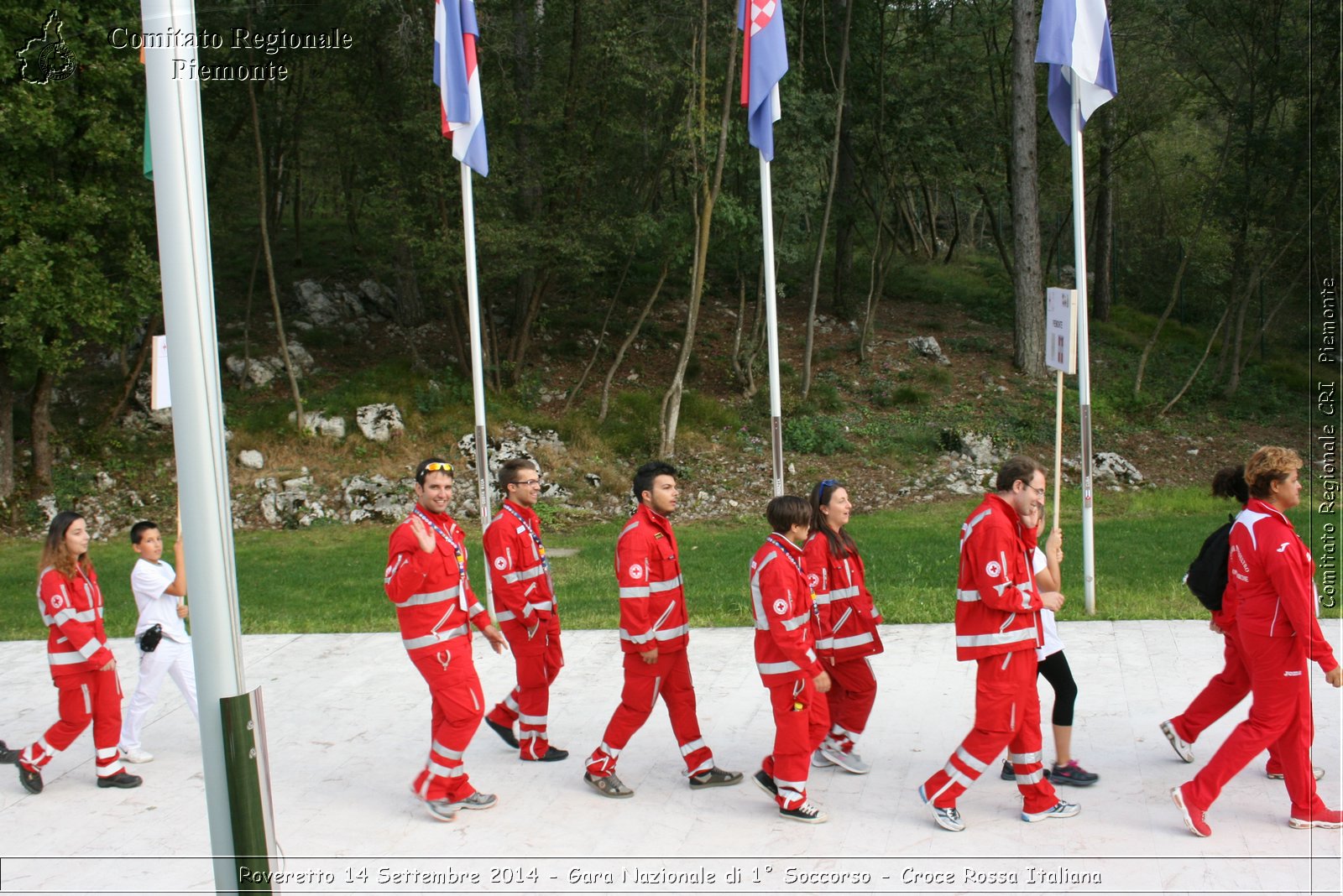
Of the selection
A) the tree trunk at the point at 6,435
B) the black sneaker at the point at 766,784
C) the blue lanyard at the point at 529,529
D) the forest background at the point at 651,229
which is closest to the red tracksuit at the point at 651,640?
the black sneaker at the point at 766,784

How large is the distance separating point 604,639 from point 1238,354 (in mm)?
20230

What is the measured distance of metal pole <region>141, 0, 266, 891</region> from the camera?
3.79 m

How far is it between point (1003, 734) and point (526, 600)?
294 centimetres

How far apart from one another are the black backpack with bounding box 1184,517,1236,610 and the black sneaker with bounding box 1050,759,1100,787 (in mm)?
1186

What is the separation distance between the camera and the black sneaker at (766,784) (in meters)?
6.47

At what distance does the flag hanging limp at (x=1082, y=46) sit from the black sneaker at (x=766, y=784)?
689 centimetres

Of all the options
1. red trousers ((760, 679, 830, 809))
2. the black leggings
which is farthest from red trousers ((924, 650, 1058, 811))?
red trousers ((760, 679, 830, 809))

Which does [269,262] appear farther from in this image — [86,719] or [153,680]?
[86,719]

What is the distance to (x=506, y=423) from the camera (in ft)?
75.6

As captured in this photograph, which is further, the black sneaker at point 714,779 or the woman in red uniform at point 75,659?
the woman in red uniform at point 75,659

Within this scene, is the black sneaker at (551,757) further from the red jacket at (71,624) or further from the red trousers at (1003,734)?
the red jacket at (71,624)

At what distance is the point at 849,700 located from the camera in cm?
693

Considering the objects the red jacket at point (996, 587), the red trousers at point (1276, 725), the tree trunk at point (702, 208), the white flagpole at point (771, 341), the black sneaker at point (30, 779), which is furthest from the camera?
the tree trunk at point (702, 208)

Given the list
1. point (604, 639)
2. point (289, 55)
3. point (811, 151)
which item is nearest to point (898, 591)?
point (604, 639)
